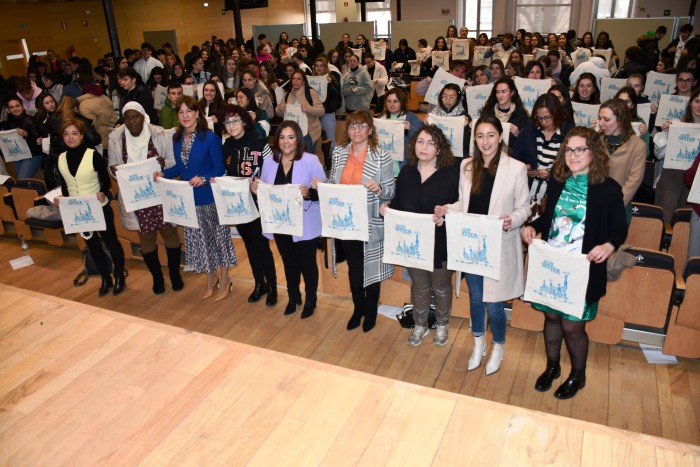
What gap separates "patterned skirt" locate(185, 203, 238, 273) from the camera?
4609 millimetres

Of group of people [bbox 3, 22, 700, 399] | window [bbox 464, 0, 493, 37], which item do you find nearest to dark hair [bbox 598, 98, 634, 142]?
group of people [bbox 3, 22, 700, 399]

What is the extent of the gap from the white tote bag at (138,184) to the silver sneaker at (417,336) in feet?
7.58

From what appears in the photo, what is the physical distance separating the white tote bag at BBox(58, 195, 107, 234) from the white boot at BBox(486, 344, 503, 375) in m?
3.25

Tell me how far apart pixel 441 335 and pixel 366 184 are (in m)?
1.23

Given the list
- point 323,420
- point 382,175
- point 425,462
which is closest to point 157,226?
point 382,175

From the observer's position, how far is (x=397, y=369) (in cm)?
386

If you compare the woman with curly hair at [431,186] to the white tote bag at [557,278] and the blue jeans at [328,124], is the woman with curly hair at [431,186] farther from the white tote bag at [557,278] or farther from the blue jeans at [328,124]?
the blue jeans at [328,124]

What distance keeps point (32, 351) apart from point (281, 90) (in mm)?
5565

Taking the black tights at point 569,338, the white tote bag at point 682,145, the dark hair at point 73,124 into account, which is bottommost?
the black tights at point 569,338

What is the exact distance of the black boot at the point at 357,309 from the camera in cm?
425

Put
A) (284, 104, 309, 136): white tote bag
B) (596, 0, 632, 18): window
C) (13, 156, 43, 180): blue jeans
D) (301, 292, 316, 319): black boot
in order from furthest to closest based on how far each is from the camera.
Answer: (596, 0, 632, 18): window → (284, 104, 309, 136): white tote bag → (13, 156, 43, 180): blue jeans → (301, 292, 316, 319): black boot

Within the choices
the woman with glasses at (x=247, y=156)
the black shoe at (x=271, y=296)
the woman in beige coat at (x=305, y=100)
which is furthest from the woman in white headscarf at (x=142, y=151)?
the woman in beige coat at (x=305, y=100)

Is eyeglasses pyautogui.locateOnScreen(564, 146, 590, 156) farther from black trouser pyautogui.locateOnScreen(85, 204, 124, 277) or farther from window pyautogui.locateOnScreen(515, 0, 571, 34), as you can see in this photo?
window pyautogui.locateOnScreen(515, 0, 571, 34)

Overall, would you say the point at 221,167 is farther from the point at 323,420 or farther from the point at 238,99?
the point at 323,420
